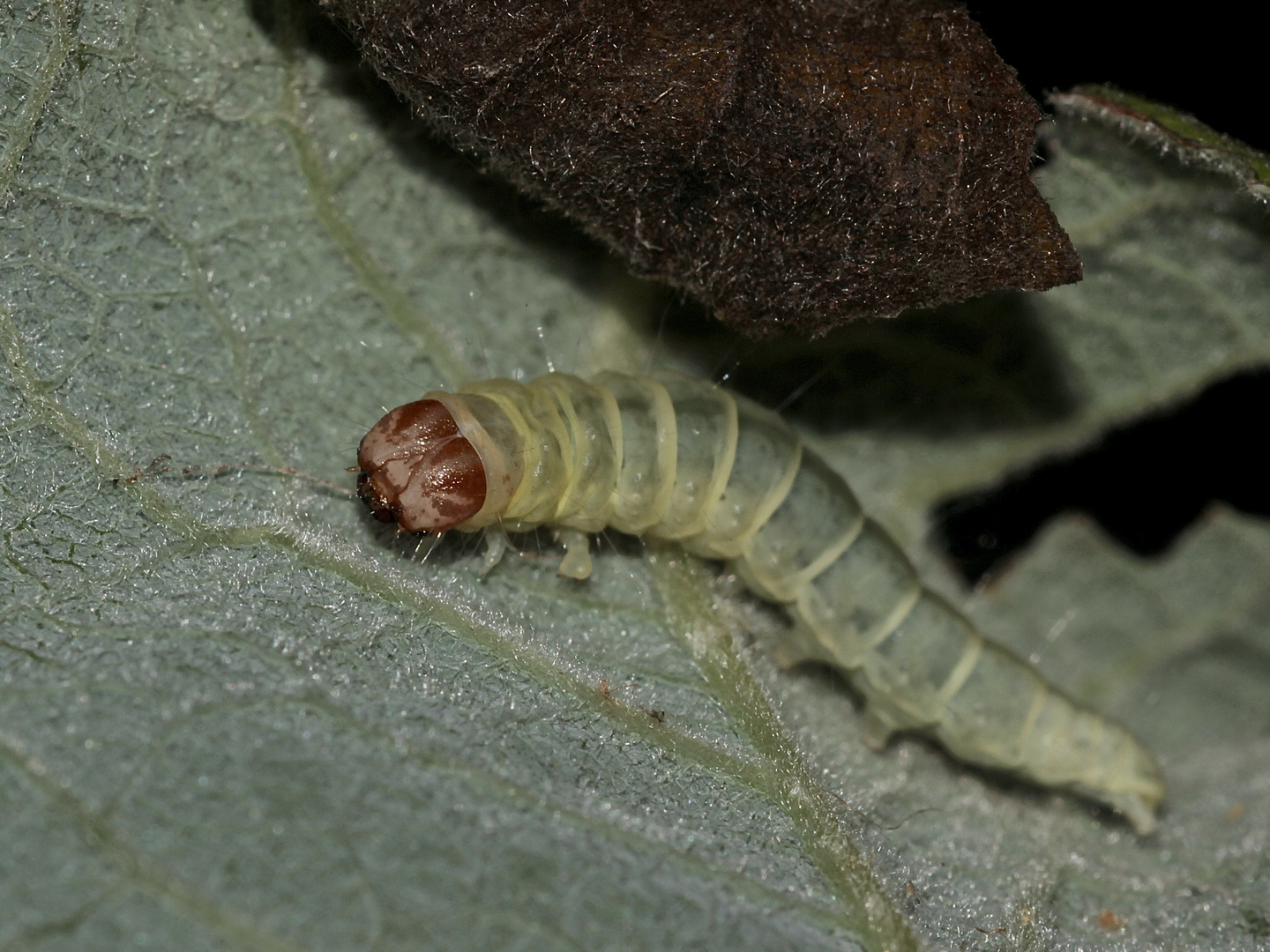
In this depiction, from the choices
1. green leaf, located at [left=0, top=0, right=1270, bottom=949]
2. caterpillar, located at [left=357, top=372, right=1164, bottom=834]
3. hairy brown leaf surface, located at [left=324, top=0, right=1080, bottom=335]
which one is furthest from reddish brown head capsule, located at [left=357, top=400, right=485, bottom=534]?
hairy brown leaf surface, located at [left=324, top=0, right=1080, bottom=335]

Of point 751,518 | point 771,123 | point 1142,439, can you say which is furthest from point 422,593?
point 1142,439

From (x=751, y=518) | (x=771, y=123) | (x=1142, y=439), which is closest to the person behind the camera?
(x=771, y=123)

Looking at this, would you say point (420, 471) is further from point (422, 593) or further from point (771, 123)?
point (771, 123)

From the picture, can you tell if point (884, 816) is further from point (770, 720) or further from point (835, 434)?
point (835, 434)

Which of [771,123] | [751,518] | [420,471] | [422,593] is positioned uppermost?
[771,123]

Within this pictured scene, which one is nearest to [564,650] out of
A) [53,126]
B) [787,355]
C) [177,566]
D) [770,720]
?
[770,720]

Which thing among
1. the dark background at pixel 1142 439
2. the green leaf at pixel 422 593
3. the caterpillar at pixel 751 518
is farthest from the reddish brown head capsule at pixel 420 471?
the dark background at pixel 1142 439

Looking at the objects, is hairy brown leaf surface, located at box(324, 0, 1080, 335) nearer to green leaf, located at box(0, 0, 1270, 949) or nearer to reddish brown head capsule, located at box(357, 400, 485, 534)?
green leaf, located at box(0, 0, 1270, 949)

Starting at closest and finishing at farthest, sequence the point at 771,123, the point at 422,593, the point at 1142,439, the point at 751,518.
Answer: the point at 771,123 → the point at 422,593 → the point at 751,518 → the point at 1142,439
